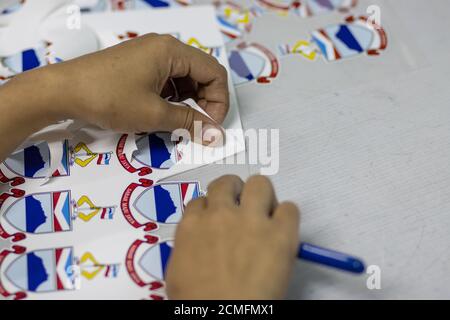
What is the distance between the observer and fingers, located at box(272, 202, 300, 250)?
507 millimetres

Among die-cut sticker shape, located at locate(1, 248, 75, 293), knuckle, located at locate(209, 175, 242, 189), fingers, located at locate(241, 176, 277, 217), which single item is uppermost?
knuckle, located at locate(209, 175, 242, 189)

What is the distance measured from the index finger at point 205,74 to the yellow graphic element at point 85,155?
0.16 metres

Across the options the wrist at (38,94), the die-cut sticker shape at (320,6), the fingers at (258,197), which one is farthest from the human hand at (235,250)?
the die-cut sticker shape at (320,6)

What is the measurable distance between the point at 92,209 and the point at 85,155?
9 centimetres

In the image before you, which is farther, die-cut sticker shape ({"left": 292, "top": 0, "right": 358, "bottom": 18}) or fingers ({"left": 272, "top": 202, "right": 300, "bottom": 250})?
die-cut sticker shape ({"left": 292, "top": 0, "right": 358, "bottom": 18})

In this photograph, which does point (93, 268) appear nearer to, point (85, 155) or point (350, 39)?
point (85, 155)

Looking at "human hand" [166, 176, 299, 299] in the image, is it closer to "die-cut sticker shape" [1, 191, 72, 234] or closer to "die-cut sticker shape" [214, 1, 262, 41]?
"die-cut sticker shape" [1, 191, 72, 234]

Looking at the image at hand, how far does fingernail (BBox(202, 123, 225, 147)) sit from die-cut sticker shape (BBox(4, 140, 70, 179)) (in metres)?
0.19

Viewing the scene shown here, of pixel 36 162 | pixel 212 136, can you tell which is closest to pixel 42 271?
pixel 36 162

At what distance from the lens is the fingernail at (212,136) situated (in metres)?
0.67

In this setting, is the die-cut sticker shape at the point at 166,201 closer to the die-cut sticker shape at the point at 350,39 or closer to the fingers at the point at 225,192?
the fingers at the point at 225,192

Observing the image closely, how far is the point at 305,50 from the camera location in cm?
81

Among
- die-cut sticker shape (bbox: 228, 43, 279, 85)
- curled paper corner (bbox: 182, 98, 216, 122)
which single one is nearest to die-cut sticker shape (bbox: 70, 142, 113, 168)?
curled paper corner (bbox: 182, 98, 216, 122)

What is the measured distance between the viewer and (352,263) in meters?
0.52
